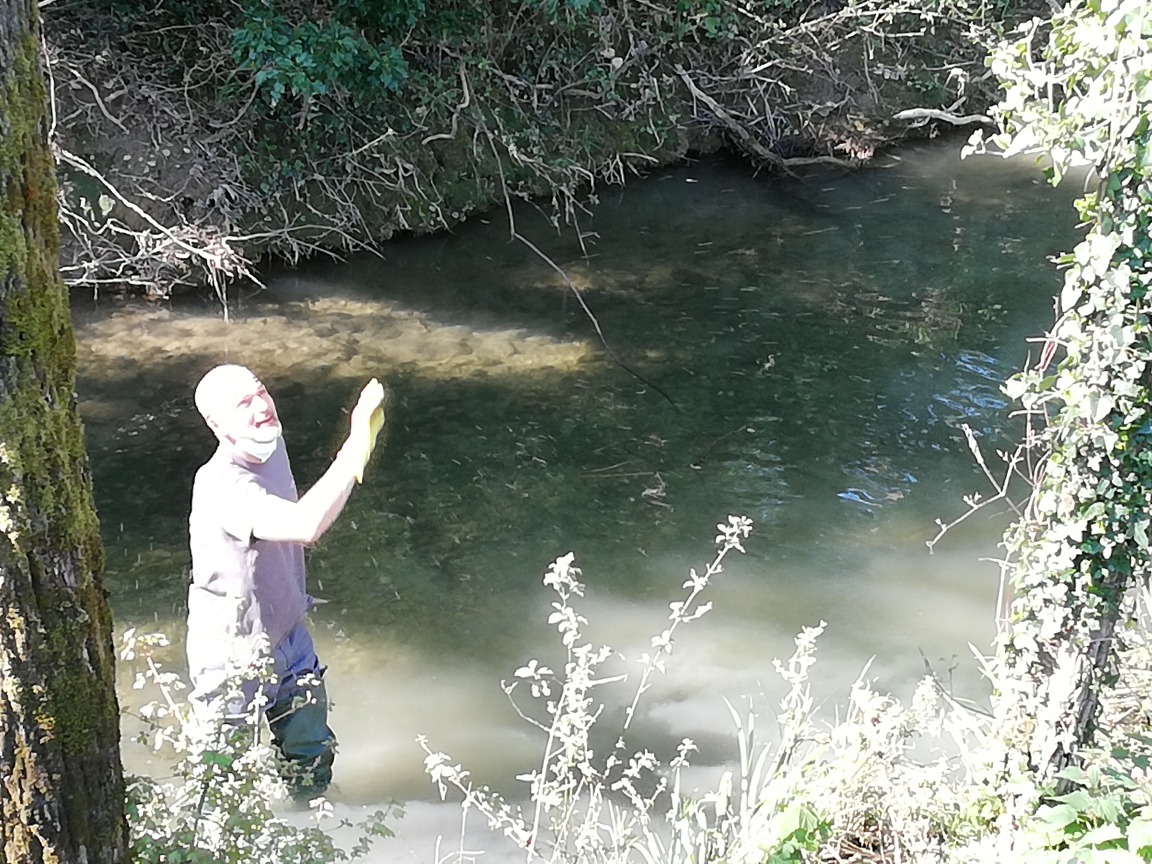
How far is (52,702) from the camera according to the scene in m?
1.99

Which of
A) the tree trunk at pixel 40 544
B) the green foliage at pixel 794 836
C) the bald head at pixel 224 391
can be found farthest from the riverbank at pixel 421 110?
the tree trunk at pixel 40 544

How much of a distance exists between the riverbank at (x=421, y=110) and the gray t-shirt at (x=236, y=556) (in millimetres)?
4874

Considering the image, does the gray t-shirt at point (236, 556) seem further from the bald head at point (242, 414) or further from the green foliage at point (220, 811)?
the green foliage at point (220, 811)

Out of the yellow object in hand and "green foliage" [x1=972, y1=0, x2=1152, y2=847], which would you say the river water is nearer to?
"green foliage" [x1=972, y1=0, x2=1152, y2=847]

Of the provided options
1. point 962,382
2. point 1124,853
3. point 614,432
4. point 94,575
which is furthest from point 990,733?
point 962,382

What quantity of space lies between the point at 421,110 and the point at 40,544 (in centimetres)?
839

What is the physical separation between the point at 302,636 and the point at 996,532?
3.61 meters

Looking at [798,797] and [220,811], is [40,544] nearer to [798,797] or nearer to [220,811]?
[220,811]

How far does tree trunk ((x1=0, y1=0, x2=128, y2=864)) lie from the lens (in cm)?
187

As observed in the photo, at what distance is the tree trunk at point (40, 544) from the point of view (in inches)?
73.5

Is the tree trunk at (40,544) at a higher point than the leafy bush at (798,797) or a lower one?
higher

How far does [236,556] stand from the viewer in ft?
10.4

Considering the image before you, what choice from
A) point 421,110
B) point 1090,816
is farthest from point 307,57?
point 1090,816

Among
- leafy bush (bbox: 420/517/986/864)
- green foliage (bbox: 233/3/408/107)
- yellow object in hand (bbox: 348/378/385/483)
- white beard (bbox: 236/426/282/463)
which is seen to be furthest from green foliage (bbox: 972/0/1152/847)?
green foliage (bbox: 233/3/408/107)
